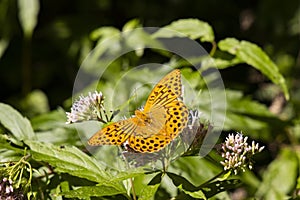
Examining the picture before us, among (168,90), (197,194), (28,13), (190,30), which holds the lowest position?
(197,194)

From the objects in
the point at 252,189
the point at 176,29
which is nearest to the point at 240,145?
the point at 176,29

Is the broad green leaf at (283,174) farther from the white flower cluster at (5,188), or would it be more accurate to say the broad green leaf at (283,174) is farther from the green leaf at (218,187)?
the white flower cluster at (5,188)

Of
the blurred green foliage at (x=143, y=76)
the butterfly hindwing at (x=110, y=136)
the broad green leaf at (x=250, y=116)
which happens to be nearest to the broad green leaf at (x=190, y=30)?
the blurred green foliage at (x=143, y=76)

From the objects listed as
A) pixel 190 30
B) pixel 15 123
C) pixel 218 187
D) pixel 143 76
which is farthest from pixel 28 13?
pixel 218 187

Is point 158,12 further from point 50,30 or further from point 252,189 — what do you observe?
point 252,189

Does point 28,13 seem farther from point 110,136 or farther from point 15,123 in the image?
point 110,136

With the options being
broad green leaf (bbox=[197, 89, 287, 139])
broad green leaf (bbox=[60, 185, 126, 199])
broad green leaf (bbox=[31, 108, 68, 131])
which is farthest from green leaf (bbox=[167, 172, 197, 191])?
broad green leaf (bbox=[197, 89, 287, 139])

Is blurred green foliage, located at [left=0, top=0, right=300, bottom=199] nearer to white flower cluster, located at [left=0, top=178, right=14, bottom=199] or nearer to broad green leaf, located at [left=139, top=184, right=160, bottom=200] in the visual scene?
broad green leaf, located at [left=139, top=184, right=160, bottom=200]
